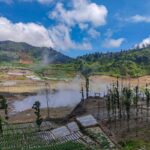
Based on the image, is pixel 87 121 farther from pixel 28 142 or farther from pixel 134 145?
pixel 134 145

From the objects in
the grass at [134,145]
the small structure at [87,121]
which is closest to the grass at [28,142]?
the small structure at [87,121]

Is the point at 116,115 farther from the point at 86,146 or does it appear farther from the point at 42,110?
the point at 42,110

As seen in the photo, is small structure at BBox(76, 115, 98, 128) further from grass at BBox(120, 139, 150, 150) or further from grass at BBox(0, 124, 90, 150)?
grass at BBox(120, 139, 150, 150)

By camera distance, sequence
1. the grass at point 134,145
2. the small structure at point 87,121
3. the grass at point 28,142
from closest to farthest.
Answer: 1. the grass at point 134,145
2. the grass at point 28,142
3. the small structure at point 87,121

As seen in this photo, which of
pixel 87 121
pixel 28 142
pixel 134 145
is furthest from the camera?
pixel 87 121

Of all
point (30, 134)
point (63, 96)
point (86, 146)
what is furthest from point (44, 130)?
point (63, 96)

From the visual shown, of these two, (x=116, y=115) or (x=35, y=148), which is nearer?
(x=35, y=148)

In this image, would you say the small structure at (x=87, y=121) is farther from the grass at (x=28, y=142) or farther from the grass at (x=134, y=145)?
the grass at (x=134, y=145)

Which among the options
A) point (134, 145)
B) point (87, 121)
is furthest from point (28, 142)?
point (134, 145)

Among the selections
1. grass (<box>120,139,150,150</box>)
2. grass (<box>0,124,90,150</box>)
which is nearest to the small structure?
grass (<box>0,124,90,150</box>)

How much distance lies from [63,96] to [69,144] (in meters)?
96.2

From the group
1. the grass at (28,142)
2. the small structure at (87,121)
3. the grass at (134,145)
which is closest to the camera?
the grass at (134,145)

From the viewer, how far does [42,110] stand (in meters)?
130

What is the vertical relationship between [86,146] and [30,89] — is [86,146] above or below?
below
